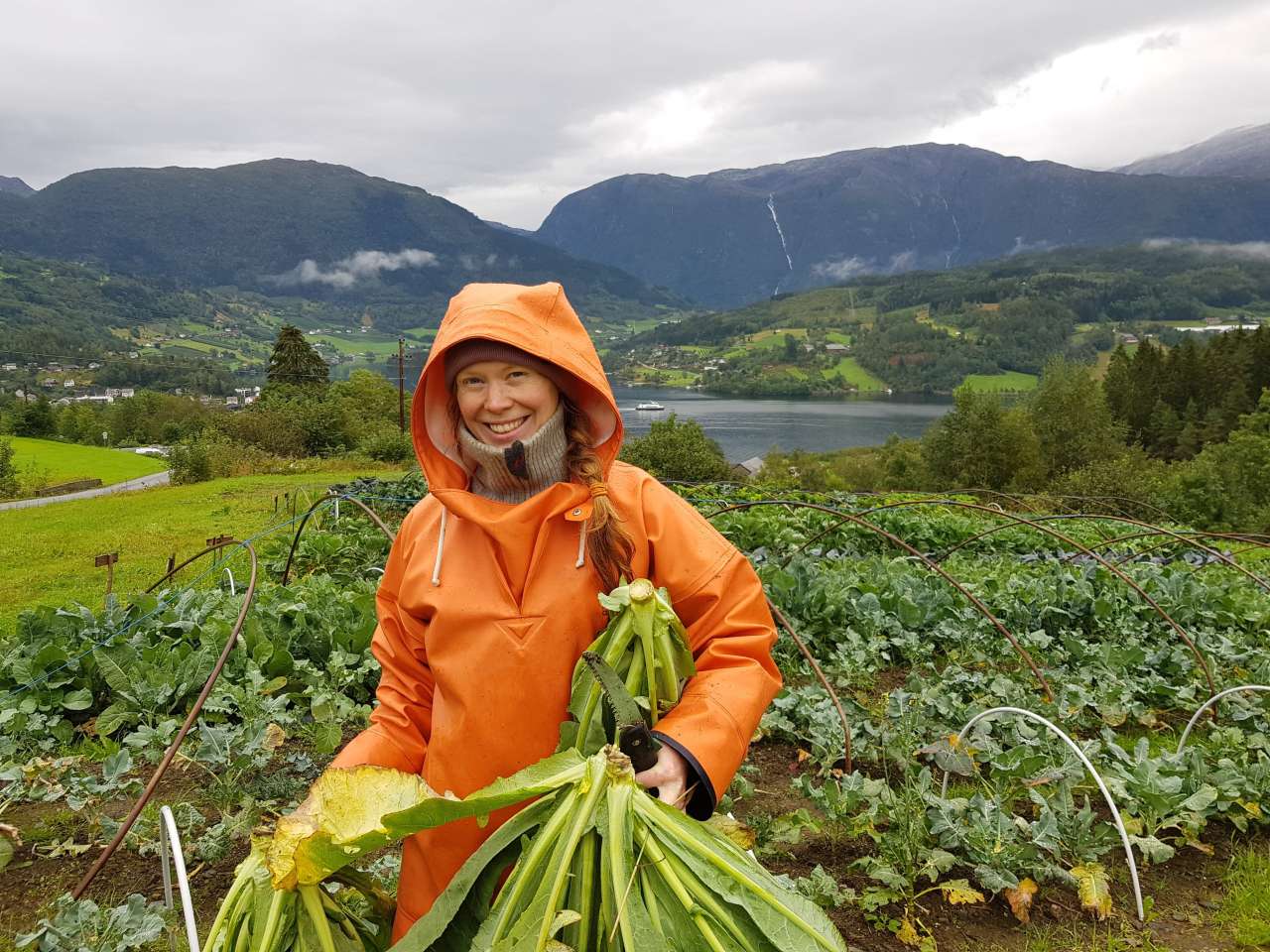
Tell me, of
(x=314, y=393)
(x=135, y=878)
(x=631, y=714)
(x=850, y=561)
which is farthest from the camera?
(x=314, y=393)

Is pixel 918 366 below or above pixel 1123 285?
below

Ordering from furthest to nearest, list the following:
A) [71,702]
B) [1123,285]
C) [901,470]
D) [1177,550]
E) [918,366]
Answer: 1. [1123,285]
2. [918,366]
3. [901,470]
4. [1177,550]
5. [71,702]

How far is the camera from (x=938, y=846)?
3.51 meters

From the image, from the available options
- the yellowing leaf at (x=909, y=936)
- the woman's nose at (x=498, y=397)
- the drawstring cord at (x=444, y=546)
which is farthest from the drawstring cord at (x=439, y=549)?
the yellowing leaf at (x=909, y=936)

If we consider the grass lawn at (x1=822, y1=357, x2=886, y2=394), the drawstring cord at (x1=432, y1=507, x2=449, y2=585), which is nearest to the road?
the drawstring cord at (x1=432, y1=507, x2=449, y2=585)

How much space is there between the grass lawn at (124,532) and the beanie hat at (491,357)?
29.6 feet

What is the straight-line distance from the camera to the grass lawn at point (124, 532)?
1173cm

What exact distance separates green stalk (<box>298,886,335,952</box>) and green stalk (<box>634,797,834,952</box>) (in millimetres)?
510

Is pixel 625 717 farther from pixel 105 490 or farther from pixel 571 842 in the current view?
pixel 105 490

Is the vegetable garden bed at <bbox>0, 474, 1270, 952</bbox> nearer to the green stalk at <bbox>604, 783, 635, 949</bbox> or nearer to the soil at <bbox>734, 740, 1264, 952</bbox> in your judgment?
Answer: the soil at <bbox>734, 740, 1264, 952</bbox>

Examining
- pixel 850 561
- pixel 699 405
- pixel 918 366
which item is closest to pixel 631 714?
pixel 850 561

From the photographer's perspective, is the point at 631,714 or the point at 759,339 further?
the point at 759,339

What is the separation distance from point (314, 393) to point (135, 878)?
4332 centimetres

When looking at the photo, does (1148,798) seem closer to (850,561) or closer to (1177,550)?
A: (850,561)
